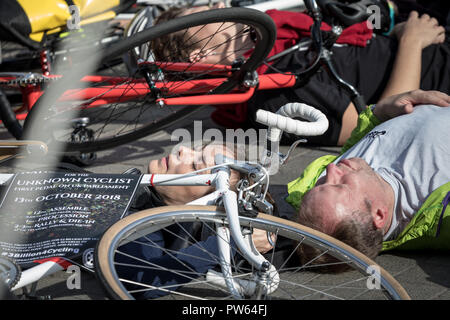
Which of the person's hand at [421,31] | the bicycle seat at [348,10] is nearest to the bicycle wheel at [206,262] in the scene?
the bicycle seat at [348,10]

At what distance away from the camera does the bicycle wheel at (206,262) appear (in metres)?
1.84

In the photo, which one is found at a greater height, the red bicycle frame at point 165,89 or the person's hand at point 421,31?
the red bicycle frame at point 165,89

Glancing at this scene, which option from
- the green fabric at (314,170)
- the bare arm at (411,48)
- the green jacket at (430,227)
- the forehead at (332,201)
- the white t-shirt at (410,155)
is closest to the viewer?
the forehead at (332,201)

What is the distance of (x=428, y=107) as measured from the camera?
2.71 metres

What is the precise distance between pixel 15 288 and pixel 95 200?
50 cm

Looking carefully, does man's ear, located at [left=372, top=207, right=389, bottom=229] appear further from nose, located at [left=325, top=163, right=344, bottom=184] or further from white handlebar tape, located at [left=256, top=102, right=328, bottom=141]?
white handlebar tape, located at [left=256, top=102, right=328, bottom=141]

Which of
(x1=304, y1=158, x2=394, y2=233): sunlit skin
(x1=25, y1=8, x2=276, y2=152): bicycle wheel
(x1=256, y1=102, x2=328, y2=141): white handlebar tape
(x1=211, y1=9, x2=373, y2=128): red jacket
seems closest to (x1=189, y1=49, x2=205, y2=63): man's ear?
(x1=25, y1=8, x2=276, y2=152): bicycle wheel

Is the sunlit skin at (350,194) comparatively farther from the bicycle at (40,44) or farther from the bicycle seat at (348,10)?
the bicycle at (40,44)

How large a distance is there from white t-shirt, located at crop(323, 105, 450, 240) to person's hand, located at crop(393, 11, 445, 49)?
1144 mm

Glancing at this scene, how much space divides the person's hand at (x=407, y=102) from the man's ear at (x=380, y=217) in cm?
64

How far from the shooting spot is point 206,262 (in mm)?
2131

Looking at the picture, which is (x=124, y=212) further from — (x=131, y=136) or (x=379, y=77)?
(x=379, y=77)

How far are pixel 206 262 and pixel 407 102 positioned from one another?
126cm
